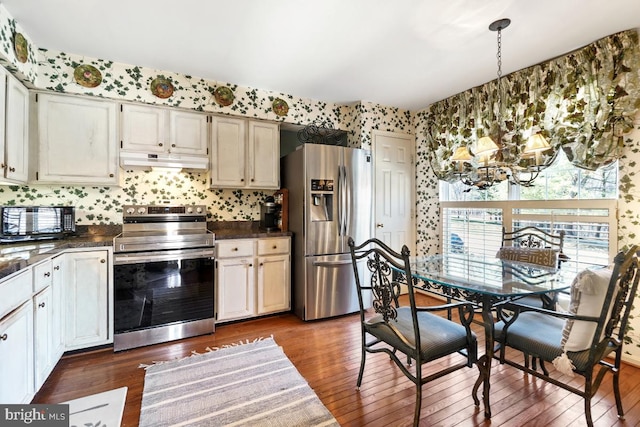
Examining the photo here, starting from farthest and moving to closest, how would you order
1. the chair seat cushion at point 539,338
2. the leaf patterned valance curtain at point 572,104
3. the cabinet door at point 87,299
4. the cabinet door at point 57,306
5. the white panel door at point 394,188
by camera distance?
the white panel door at point 394,188 < the cabinet door at point 87,299 < the leaf patterned valance curtain at point 572,104 < the cabinet door at point 57,306 < the chair seat cushion at point 539,338

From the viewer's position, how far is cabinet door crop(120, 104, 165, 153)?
2.75 metres

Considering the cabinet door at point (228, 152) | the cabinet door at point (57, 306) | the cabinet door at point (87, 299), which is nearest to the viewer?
the cabinet door at point (57, 306)

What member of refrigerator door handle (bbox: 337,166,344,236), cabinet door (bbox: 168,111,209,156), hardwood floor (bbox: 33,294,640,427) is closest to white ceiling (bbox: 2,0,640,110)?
cabinet door (bbox: 168,111,209,156)

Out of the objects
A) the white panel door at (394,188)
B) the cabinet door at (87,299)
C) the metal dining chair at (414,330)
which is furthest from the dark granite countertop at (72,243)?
the metal dining chair at (414,330)

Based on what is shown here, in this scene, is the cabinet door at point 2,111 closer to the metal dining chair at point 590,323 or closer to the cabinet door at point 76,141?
the cabinet door at point 76,141

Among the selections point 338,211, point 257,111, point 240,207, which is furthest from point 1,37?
point 338,211

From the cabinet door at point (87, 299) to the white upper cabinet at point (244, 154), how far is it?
48.9 inches

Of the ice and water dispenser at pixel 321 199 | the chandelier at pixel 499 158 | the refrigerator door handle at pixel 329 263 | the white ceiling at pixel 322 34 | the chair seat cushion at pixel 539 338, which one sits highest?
the white ceiling at pixel 322 34

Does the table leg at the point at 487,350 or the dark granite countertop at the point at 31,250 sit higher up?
the dark granite countertop at the point at 31,250

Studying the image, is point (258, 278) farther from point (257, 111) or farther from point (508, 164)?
point (508, 164)

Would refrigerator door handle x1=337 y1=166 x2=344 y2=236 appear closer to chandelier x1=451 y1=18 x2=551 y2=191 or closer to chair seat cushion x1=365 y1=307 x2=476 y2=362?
chandelier x1=451 y1=18 x2=551 y2=191

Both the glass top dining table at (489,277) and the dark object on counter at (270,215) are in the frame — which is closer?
the glass top dining table at (489,277)

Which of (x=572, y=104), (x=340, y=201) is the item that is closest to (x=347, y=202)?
(x=340, y=201)

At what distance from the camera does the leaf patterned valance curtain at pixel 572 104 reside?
7.20 ft
